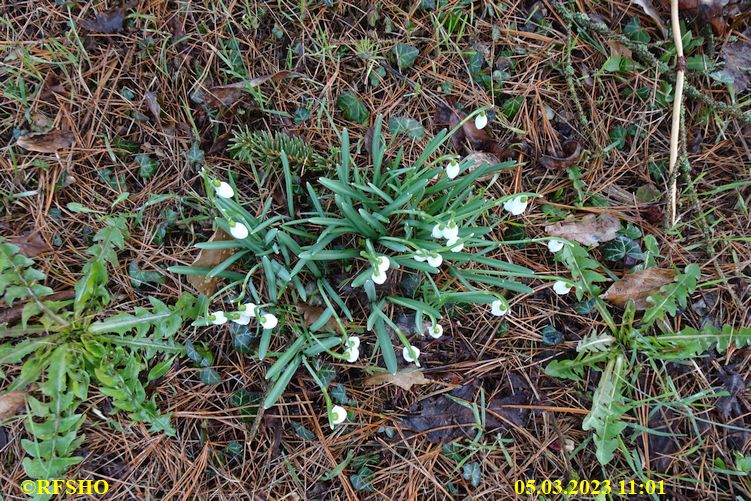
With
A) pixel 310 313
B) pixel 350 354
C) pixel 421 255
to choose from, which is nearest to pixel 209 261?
pixel 310 313

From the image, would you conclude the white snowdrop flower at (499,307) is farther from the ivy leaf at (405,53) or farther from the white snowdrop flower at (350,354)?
the ivy leaf at (405,53)

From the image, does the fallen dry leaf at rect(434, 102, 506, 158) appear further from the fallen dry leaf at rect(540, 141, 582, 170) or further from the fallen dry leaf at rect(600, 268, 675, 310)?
the fallen dry leaf at rect(600, 268, 675, 310)

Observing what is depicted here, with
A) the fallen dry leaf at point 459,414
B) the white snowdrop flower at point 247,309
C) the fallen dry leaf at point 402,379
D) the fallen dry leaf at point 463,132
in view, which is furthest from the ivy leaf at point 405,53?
the fallen dry leaf at point 459,414

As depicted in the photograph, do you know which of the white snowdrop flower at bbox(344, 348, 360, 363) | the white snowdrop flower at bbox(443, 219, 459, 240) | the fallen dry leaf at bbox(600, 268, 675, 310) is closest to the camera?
the white snowdrop flower at bbox(443, 219, 459, 240)

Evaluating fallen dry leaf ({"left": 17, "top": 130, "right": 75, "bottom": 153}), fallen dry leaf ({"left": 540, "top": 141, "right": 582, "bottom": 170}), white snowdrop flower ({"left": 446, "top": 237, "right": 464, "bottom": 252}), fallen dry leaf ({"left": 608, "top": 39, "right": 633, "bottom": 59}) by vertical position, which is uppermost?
fallen dry leaf ({"left": 608, "top": 39, "right": 633, "bottom": 59})

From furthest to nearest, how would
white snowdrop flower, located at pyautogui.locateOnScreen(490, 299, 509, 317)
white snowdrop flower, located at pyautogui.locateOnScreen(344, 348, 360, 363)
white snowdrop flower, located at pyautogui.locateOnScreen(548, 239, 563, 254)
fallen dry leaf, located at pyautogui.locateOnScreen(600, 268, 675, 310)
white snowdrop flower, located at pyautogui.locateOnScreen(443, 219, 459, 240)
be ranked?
fallen dry leaf, located at pyautogui.locateOnScreen(600, 268, 675, 310)
white snowdrop flower, located at pyautogui.locateOnScreen(548, 239, 563, 254)
white snowdrop flower, located at pyautogui.locateOnScreen(490, 299, 509, 317)
white snowdrop flower, located at pyautogui.locateOnScreen(344, 348, 360, 363)
white snowdrop flower, located at pyautogui.locateOnScreen(443, 219, 459, 240)

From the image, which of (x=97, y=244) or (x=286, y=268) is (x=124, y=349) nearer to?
(x=97, y=244)

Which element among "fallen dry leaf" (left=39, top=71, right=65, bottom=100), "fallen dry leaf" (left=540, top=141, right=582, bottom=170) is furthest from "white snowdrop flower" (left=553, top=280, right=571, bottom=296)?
"fallen dry leaf" (left=39, top=71, right=65, bottom=100)
